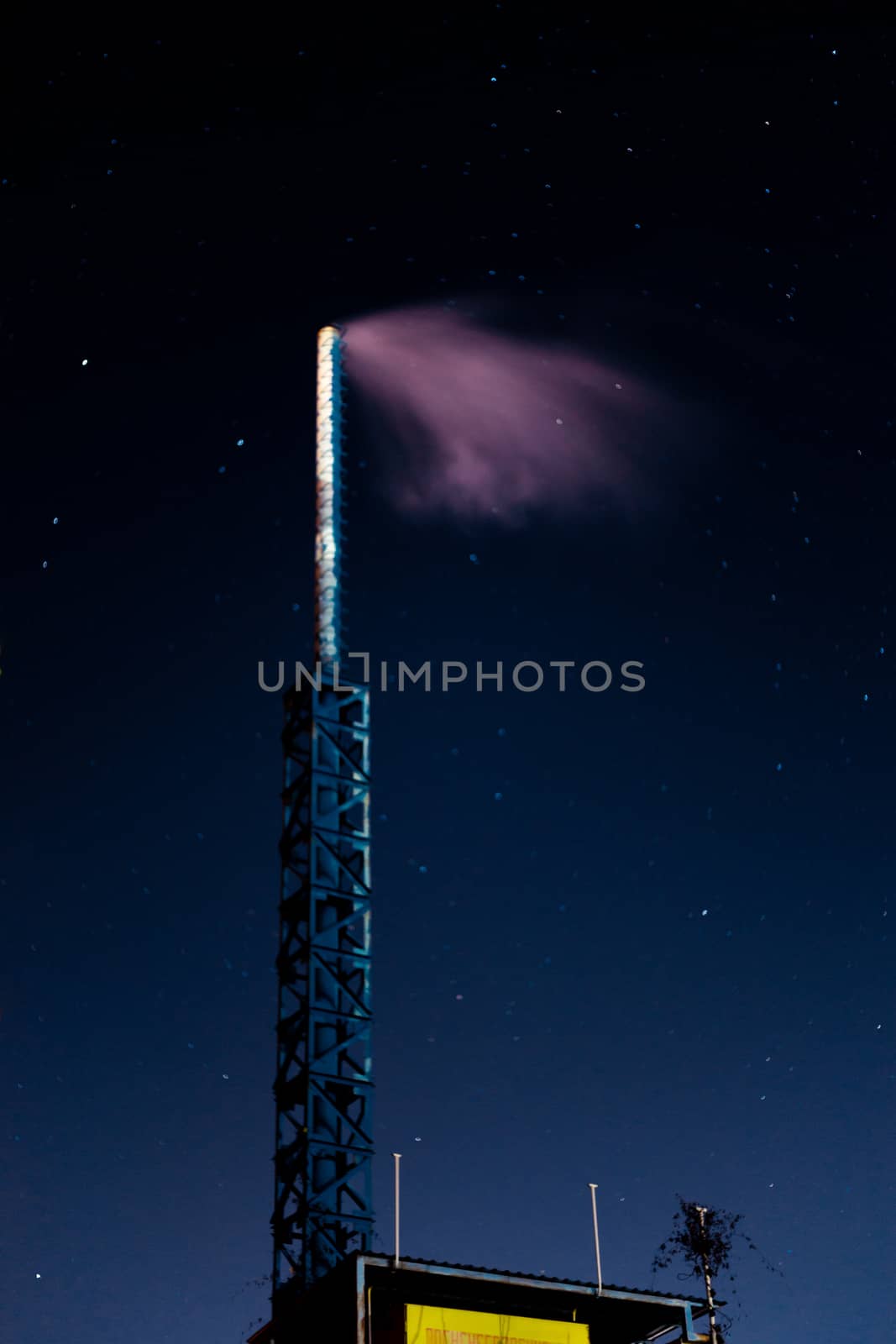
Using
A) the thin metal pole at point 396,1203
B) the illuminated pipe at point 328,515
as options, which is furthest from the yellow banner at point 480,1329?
the illuminated pipe at point 328,515

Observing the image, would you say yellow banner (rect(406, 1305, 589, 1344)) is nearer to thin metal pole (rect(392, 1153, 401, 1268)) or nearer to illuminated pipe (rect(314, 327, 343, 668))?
thin metal pole (rect(392, 1153, 401, 1268))

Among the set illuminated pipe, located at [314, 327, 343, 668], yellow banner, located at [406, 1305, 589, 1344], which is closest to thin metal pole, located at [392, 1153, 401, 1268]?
yellow banner, located at [406, 1305, 589, 1344]

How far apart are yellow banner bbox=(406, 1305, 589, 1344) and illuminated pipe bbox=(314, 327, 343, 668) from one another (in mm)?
27367

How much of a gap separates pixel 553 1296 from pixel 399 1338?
161 inches

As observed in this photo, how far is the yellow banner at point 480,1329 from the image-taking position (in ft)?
118

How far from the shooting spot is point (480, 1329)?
1439 inches

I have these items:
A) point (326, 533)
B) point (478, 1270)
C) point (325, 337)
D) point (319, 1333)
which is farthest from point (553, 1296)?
point (325, 337)

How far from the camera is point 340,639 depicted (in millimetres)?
59688

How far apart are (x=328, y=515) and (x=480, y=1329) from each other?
33.0m

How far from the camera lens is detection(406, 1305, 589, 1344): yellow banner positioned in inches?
1416

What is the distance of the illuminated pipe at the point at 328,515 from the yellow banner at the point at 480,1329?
27.4 metres

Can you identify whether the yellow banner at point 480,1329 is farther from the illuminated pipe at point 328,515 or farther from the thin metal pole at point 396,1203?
the illuminated pipe at point 328,515

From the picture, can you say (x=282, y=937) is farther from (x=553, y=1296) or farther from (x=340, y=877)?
(x=553, y=1296)

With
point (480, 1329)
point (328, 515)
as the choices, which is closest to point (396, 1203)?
point (480, 1329)
